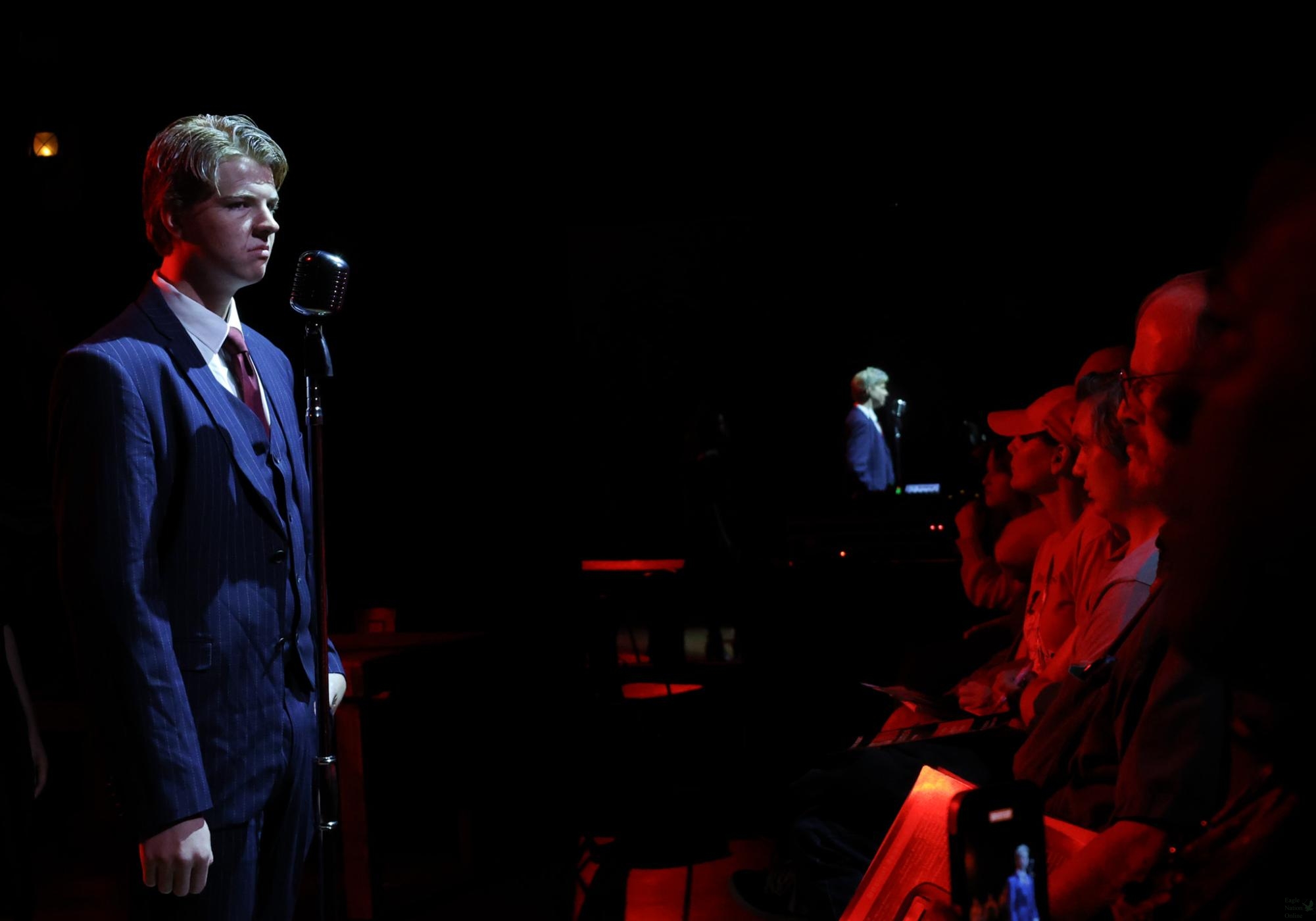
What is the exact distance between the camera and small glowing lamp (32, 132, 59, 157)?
14.1ft

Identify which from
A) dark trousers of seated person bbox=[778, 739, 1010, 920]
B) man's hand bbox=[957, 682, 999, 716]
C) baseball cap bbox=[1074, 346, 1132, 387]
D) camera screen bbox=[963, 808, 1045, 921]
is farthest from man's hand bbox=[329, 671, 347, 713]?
baseball cap bbox=[1074, 346, 1132, 387]

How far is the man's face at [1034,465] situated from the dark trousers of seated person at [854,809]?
1205 millimetres

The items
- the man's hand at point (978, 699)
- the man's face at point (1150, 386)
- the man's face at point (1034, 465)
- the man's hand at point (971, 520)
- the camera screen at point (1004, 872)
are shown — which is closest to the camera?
the camera screen at point (1004, 872)

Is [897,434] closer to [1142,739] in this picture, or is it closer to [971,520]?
[971,520]

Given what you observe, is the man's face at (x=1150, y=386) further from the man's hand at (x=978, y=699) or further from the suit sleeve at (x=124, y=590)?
the suit sleeve at (x=124, y=590)

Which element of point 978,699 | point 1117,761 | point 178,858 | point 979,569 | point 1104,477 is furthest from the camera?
point 979,569

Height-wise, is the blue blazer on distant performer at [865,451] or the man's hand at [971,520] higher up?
the blue blazer on distant performer at [865,451]

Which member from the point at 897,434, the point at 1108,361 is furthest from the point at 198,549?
the point at 897,434

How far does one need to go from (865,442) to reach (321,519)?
8039 millimetres

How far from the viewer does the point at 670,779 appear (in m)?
3.20

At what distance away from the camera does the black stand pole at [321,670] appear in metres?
1.68

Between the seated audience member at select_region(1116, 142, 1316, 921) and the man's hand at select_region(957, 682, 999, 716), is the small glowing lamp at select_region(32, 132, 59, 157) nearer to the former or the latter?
the man's hand at select_region(957, 682, 999, 716)

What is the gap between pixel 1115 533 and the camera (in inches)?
105

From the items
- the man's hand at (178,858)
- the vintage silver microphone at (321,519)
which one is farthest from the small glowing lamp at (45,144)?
the man's hand at (178,858)
